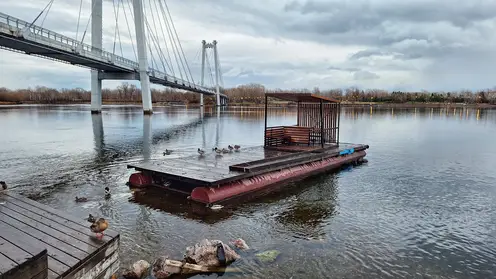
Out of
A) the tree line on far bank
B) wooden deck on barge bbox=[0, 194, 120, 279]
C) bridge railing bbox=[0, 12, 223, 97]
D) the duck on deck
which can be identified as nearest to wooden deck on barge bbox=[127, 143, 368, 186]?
the duck on deck

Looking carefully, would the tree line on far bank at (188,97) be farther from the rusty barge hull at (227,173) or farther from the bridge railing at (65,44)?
the rusty barge hull at (227,173)

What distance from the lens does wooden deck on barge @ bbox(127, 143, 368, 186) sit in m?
12.2

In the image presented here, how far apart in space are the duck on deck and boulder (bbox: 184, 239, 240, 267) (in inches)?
149

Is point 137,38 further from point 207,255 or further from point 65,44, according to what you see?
point 207,255

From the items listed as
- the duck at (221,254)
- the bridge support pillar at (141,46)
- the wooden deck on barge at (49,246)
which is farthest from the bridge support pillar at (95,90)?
the duck at (221,254)

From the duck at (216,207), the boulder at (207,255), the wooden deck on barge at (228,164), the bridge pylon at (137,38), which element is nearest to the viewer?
the boulder at (207,255)

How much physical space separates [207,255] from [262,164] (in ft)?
24.2

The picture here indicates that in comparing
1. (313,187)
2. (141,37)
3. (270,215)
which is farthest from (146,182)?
(141,37)

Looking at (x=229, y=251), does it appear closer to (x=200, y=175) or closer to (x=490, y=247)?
(x=200, y=175)

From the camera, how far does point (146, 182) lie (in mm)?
13750

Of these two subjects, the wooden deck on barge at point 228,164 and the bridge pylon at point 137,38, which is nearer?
the wooden deck on barge at point 228,164

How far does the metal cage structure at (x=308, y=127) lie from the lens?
20.3m

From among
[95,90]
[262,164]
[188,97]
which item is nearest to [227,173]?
[262,164]

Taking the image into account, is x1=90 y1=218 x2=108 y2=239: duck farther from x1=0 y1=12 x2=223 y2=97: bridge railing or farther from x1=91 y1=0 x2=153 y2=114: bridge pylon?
x1=91 y1=0 x2=153 y2=114: bridge pylon
